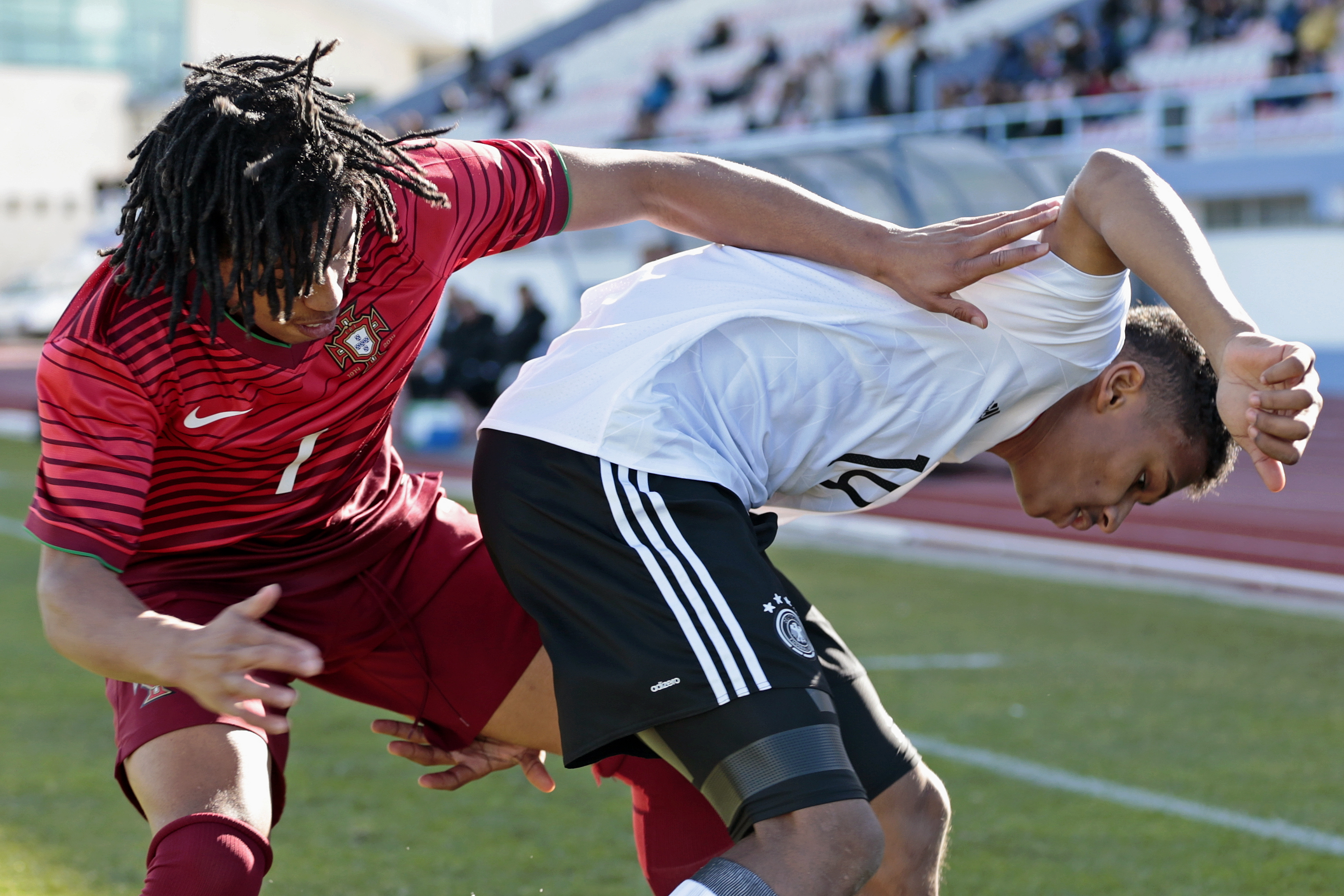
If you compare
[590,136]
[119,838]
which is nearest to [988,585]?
[119,838]

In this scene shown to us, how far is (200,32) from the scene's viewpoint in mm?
46906

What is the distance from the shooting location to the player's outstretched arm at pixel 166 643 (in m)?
2.02

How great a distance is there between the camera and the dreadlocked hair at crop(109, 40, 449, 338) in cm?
225

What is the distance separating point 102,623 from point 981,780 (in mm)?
3022

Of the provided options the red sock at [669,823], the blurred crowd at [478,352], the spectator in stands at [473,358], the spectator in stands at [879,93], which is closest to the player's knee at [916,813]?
the red sock at [669,823]

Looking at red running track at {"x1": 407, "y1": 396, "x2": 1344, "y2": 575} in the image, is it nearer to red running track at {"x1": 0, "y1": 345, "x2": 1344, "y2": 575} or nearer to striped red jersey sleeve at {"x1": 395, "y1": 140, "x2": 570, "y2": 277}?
red running track at {"x1": 0, "y1": 345, "x2": 1344, "y2": 575}

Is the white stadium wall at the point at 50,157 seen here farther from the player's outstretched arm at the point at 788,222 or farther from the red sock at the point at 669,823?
the red sock at the point at 669,823

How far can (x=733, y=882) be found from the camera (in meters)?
2.07

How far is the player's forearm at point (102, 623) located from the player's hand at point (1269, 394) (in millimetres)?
1542

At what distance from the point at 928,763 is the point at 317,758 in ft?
6.37

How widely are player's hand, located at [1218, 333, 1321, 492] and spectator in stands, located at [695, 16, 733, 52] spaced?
2524 cm

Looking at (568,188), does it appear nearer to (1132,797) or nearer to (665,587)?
(665,587)

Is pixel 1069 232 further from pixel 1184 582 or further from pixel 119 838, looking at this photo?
pixel 1184 582

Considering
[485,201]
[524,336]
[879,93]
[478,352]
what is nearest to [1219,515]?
[524,336]
